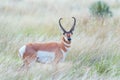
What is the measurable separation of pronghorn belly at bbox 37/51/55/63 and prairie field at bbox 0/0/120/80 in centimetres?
6

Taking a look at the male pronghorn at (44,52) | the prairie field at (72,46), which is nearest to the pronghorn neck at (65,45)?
the male pronghorn at (44,52)

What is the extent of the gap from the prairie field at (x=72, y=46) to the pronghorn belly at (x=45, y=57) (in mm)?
58

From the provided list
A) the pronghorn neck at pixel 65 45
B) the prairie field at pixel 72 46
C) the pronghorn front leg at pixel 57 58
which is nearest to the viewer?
the prairie field at pixel 72 46

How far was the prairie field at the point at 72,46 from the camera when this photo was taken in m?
5.83

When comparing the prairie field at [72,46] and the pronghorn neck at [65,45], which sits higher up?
the pronghorn neck at [65,45]

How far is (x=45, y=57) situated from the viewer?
621 centimetres

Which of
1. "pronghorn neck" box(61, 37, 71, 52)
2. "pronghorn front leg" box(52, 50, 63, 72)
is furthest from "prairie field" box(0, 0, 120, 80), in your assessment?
"pronghorn neck" box(61, 37, 71, 52)

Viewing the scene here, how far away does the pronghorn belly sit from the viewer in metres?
6.20

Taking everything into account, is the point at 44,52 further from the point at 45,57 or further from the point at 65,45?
the point at 65,45

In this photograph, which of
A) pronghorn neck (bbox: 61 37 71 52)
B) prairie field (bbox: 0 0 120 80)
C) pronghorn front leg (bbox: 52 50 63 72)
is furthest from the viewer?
pronghorn neck (bbox: 61 37 71 52)

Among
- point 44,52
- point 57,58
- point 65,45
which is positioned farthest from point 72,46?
point 44,52

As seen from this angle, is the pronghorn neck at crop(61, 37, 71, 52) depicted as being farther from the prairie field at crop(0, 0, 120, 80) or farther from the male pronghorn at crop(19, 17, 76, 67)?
the prairie field at crop(0, 0, 120, 80)

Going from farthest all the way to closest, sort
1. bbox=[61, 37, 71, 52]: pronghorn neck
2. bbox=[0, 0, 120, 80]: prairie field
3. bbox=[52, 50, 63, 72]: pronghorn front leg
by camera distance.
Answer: bbox=[61, 37, 71, 52]: pronghorn neck → bbox=[52, 50, 63, 72]: pronghorn front leg → bbox=[0, 0, 120, 80]: prairie field

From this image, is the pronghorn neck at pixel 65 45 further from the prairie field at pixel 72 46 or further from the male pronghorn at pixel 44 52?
the prairie field at pixel 72 46
